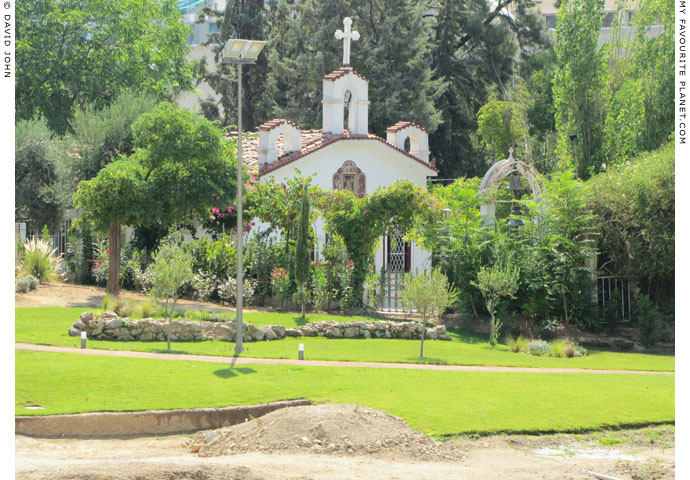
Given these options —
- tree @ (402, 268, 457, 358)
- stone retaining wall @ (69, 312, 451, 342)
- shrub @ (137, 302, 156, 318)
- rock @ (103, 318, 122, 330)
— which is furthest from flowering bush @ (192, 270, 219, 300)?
tree @ (402, 268, 457, 358)

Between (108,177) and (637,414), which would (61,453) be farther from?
(108,177)

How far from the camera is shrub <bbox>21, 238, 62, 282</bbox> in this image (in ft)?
88.5

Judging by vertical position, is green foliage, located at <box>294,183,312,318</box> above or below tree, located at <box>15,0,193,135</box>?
below

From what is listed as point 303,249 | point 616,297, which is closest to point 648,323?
point 616,297

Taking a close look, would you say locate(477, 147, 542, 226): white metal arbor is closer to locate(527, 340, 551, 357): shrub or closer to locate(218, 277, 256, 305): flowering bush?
locate(527, 340, 551, 357): shrub

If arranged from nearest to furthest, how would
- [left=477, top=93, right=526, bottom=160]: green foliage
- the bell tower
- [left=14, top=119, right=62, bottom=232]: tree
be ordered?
1. [left=14, top=119, right=62, bottom=232]: tree
2. the bell tower
3. [left=477, top=93, right=526, bottom=160]: green foliage

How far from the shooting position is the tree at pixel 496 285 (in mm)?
23125

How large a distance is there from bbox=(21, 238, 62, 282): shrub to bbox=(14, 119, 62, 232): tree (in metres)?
5.62

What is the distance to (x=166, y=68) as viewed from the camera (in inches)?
1871

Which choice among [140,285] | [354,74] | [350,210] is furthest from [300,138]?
[140,285]

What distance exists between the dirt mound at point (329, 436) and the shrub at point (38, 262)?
1616 cm

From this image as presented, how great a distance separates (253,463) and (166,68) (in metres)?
39.6

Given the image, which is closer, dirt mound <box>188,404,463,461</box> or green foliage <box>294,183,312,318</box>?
dirt mound <box>188,404,463,461</box>

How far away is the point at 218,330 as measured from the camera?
20.6 metres
